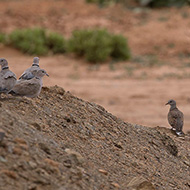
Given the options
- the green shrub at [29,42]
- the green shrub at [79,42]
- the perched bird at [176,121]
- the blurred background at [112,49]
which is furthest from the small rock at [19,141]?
the green shrub at [29,42]

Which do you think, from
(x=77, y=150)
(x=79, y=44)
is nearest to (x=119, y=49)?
(x=79, y=44)

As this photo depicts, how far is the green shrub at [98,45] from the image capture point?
22.0 m

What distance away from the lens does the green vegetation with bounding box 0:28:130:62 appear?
72.9 feet

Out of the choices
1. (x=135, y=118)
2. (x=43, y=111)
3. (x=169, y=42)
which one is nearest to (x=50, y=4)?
(x=169, y=42)

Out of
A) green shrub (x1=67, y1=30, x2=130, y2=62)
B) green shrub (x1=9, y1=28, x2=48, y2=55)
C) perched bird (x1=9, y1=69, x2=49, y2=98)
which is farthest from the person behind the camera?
green shrub (x1=9, y1=28, x2=48, y2=55)

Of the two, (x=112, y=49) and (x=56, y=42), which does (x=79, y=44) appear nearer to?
(x=112, y=49)

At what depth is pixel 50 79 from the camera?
18.7 metres

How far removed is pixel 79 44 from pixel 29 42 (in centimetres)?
240

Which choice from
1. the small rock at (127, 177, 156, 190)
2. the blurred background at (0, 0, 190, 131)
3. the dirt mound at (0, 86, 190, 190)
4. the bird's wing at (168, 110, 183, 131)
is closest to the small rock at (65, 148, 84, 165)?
the dirt mound at (0, 86, 190, 190)

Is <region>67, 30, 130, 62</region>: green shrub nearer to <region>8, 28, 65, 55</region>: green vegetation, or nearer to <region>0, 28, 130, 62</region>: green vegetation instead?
<region>0, 28, 130, 62</region>: green vegetation

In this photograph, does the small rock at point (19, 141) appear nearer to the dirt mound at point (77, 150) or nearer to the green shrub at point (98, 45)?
the dirt mound at point (77, 150)

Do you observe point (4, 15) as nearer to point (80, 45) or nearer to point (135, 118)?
point (80, 45)

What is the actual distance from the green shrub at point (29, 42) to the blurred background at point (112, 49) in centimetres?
5

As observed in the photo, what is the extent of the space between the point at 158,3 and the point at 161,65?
1310 cm
